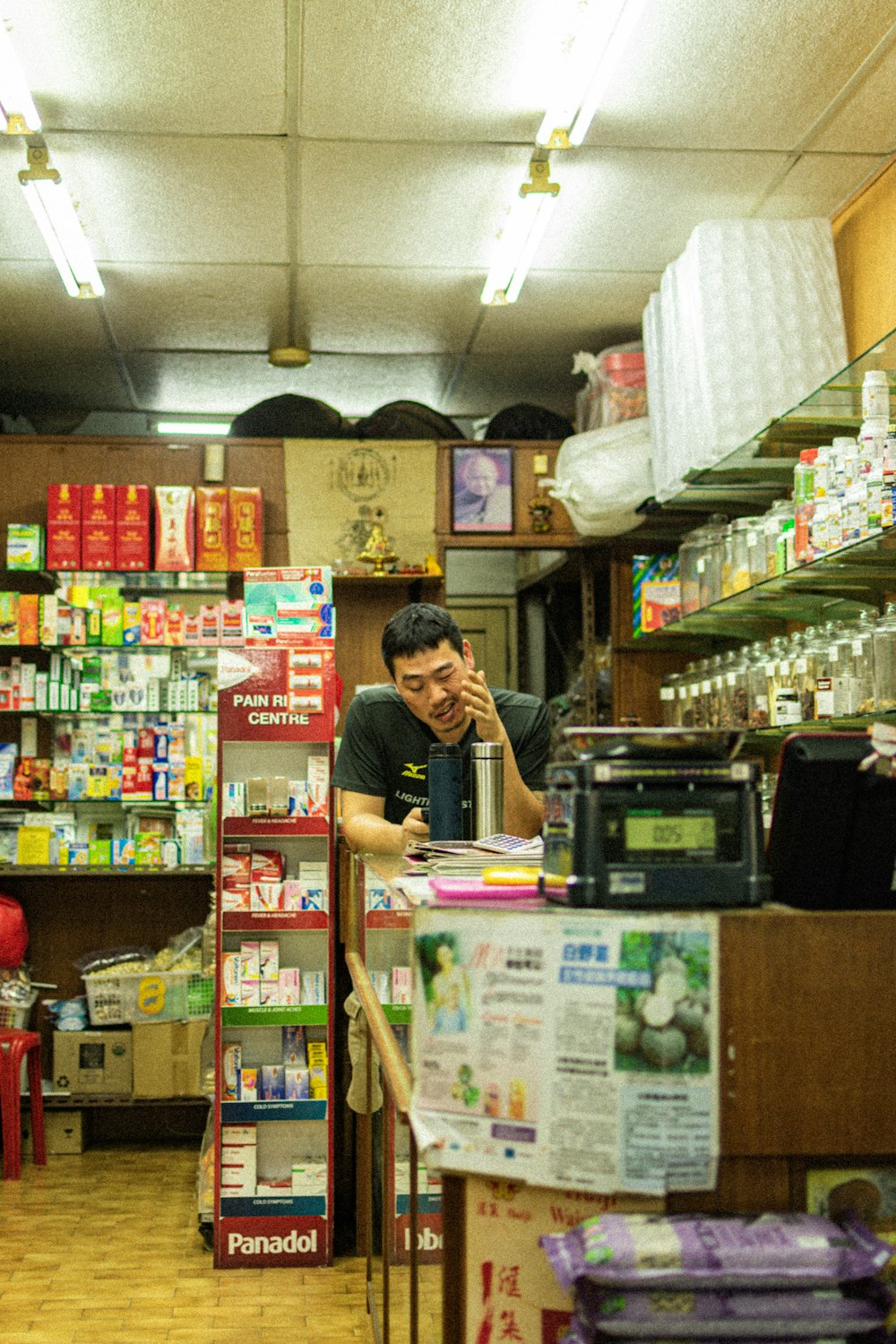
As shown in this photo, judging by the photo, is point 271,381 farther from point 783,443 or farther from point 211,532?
point 783,443

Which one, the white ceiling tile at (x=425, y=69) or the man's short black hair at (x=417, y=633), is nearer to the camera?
the man's short black hair at (x=417, y=633)

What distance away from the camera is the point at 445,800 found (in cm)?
285

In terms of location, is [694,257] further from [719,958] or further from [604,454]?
[719,958]

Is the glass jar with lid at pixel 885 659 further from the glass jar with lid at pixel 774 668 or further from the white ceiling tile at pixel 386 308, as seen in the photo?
the white ceiling tile at pixel 386 308

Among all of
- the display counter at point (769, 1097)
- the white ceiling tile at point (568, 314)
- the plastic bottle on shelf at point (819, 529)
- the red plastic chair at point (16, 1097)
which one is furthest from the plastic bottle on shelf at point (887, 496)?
Answer: the red plastic chair at point (16, 1097)

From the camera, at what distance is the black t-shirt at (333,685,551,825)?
362cm

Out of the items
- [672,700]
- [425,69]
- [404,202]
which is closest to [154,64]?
[425,69]

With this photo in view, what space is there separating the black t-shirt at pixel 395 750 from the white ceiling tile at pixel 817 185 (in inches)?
80.6

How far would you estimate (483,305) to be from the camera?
5496mm

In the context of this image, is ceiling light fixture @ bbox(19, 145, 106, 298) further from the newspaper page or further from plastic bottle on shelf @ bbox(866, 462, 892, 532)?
the newspaper page

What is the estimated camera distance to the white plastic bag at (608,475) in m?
5.31

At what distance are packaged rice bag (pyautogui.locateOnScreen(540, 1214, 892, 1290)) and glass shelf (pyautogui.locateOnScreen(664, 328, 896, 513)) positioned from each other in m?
2.20

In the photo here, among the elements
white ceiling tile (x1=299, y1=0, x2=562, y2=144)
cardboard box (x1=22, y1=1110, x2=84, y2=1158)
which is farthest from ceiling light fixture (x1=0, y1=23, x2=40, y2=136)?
cardboard box (x1=22, y1=1110, x2=84, y2=1158)

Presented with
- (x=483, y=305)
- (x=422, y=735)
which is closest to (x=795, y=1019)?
(x=422, y=735)
